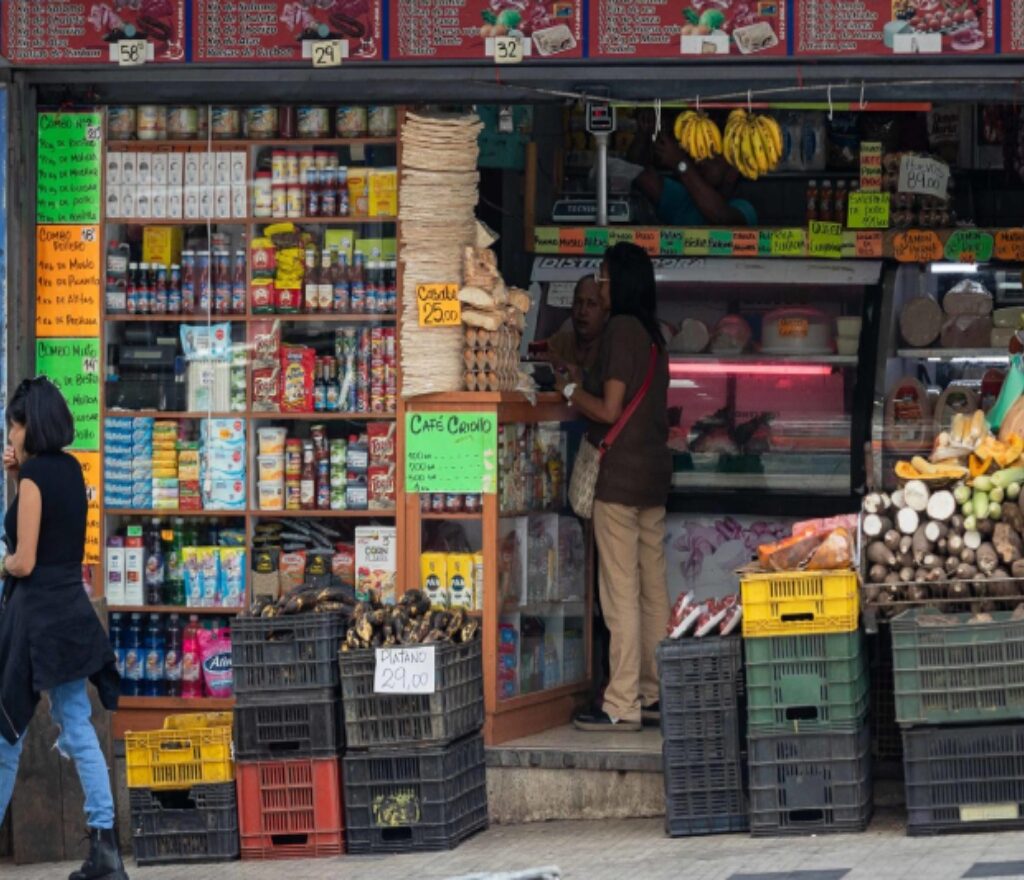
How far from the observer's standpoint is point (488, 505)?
408 inches

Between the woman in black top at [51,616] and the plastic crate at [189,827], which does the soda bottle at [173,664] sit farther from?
the woman in black top at [51,616]

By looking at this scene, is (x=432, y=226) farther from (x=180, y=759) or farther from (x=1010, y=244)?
(x=1010, y=244)

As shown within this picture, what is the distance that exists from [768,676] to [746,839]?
2.30ft

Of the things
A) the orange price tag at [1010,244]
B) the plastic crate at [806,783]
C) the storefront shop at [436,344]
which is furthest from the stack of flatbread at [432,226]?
the orange price tag at [1010,244]

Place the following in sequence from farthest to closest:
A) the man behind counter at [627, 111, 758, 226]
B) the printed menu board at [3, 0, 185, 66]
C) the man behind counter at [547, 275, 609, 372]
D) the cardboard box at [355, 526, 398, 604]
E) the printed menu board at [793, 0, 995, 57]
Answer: the man behind counter at [627, 111, 758, 226] → the man behind counter at [547, 275, 609, 372] → the cardboard box at [355, 526, 398, 604] → the printed menu board at [3, 0, 185, 66] → the printed menu board at [793, 0, 995, 57]

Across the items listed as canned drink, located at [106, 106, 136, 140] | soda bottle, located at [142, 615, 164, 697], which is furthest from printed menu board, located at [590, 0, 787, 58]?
soda bottle, located at [142, 615, 164, 697]

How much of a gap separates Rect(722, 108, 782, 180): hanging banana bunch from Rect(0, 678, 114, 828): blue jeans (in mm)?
3908

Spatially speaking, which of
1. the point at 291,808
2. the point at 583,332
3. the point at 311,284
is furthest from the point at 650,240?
the point at 291,808

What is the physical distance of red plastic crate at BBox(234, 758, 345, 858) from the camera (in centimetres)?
972

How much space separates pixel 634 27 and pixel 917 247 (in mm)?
2508

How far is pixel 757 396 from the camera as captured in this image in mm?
11898

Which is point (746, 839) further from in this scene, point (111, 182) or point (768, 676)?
point (111, 182)

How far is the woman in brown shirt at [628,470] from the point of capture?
10844mm

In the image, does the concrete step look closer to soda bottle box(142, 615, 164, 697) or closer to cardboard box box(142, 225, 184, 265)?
soda bottle box(142, 615, 164, 697)
